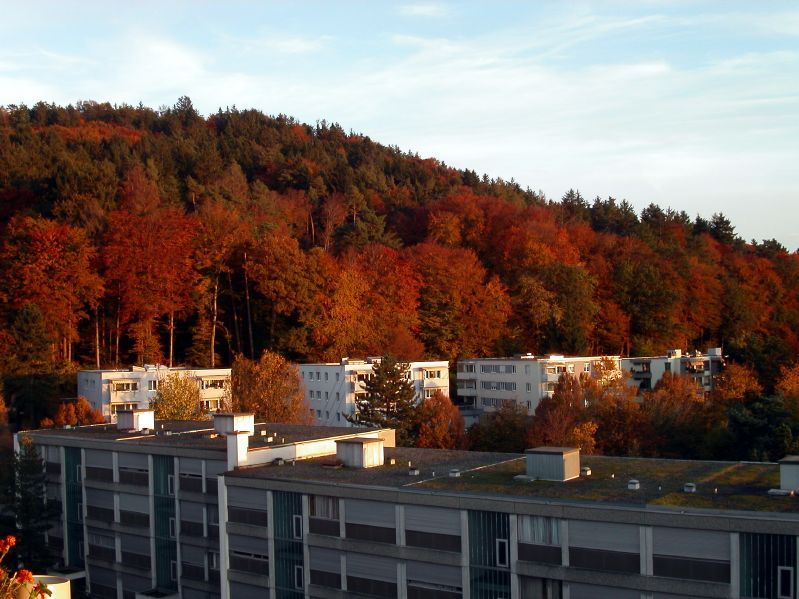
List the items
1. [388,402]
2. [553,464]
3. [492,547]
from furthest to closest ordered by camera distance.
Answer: [388,402], [553,464], [492,547]

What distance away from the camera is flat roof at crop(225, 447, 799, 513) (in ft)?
62.2

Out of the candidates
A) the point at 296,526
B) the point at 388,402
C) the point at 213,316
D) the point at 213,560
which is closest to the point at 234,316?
the point at 213,316

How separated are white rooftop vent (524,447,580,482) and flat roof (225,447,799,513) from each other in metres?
0.30

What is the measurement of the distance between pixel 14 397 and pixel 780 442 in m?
38.5

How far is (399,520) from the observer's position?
22.1 m

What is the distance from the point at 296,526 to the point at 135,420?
11.7 m

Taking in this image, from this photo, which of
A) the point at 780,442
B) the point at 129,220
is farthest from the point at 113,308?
the point at 780,442

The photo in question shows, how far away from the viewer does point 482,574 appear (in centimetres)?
2092

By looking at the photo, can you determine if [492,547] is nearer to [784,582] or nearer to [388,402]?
[784,582]

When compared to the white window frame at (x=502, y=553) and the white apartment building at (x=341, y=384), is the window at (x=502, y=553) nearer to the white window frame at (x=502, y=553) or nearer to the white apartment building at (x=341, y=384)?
the white window frame at (x=502, y=553)

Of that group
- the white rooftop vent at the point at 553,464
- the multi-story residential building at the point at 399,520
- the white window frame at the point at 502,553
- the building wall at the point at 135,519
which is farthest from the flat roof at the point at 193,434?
the white window frame at the point at 502,553

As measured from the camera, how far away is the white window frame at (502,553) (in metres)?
20.5

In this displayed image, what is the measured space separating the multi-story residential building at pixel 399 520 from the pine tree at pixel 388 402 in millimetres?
13936

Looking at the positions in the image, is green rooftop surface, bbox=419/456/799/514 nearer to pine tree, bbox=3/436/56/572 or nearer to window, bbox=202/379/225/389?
pine tree, bbox=3/436/56/572
